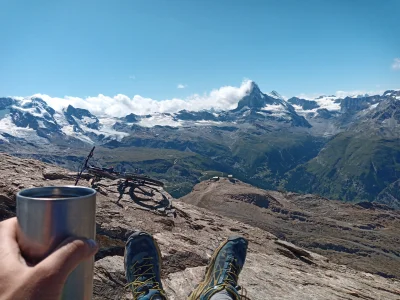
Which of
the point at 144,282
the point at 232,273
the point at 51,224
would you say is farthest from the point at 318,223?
the point at 51,224

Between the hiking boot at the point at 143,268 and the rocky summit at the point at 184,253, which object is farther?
the rocky summit at the point at 184,253

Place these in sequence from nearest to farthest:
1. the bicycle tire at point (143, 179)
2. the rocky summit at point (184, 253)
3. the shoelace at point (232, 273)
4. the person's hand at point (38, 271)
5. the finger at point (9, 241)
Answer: the person's hand at point (38, 271) → the finger at point (9, 241) → the shoelace at point (232, 273) → the rocky summit at point (184, 253) → the bicycle tire at point (143, 179)

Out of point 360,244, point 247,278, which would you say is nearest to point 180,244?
point 247,278

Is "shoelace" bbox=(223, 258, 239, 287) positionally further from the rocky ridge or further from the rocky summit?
the rocky ridge

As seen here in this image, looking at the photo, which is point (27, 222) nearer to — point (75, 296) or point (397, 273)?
point (75, 296)

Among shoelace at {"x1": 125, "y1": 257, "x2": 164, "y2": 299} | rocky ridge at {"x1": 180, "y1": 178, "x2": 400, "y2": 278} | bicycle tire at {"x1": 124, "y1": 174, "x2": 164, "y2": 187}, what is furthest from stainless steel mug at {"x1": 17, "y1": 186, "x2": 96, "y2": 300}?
rocky ridge at {"x1": 180, "y1": 178, "x2": 400, "y2": 278}

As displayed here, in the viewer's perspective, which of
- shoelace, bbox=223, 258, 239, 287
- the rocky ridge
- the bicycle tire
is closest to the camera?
shoelace, bbox=223, 258, 239, 287

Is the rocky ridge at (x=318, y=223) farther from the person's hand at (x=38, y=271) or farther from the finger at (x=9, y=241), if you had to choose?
the person's hand at (x=38, y=271)

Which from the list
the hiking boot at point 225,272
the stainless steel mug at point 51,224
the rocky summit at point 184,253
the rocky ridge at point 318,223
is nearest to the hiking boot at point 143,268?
the hiking boot at point 225,272
